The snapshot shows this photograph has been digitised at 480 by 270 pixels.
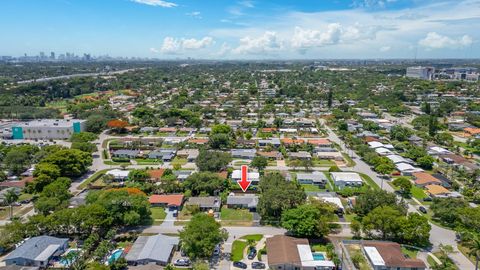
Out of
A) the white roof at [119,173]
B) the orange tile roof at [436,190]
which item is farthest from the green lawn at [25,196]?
the orange tile roof at [436,190]

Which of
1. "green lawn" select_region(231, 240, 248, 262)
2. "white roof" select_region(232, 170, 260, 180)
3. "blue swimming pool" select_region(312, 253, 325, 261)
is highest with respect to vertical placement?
"white roof" select_region(232, 170, 260, 180)

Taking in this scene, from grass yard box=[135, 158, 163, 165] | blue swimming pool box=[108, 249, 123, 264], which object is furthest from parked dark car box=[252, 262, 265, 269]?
grass yard box=[135, 158, 163, 165]

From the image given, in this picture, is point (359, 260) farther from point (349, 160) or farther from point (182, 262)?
point (349, 160)

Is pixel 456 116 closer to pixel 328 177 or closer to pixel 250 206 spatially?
pixel 328 177

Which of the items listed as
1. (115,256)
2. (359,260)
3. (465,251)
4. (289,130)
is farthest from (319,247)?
(289,130)

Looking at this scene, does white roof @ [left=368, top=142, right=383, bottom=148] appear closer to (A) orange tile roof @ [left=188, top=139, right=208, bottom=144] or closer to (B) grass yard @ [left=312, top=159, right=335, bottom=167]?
(B) grass yard @ [left=312, top=159, right=335, bottom=167]

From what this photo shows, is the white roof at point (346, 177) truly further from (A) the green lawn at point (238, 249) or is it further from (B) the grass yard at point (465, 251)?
(A) the green lawn at point (238, 249)

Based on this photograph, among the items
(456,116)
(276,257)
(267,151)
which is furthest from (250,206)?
(456,116)
